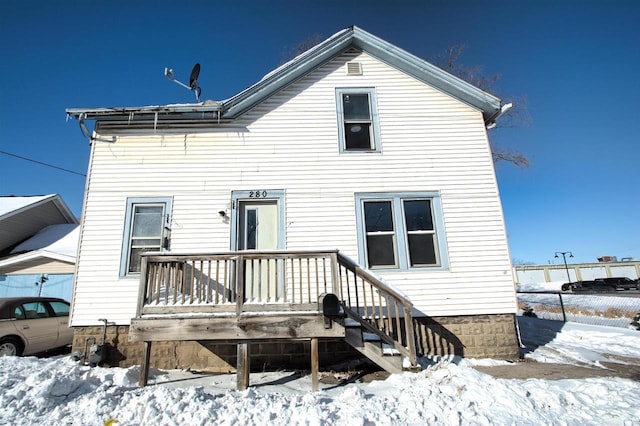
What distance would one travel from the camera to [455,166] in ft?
24.1

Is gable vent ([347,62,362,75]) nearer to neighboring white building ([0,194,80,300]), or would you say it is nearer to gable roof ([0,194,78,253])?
neighboring white building ([0,194,80,300])

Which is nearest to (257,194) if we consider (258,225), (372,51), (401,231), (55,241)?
(258,225)

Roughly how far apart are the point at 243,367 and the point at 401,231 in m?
4.18

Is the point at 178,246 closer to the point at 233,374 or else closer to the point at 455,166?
the point at 233,374

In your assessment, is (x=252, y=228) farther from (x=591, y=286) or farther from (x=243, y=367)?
(x=591, y=286)

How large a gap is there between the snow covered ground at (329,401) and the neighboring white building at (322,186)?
194cm

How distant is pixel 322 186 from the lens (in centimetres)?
706

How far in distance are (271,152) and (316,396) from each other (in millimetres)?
5068

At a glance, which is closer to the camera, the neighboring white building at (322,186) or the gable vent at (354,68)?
the neighboring white building at (322,186)

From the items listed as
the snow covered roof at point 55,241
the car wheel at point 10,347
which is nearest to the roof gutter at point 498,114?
the car wheel at point 10,347

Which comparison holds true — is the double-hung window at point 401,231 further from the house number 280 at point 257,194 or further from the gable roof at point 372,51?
the gable roof at point 372,51

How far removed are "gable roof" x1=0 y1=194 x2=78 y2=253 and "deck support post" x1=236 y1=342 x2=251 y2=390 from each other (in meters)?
17.1

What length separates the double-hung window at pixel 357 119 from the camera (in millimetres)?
7500

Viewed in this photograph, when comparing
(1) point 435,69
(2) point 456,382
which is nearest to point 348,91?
(1) point 435,69
